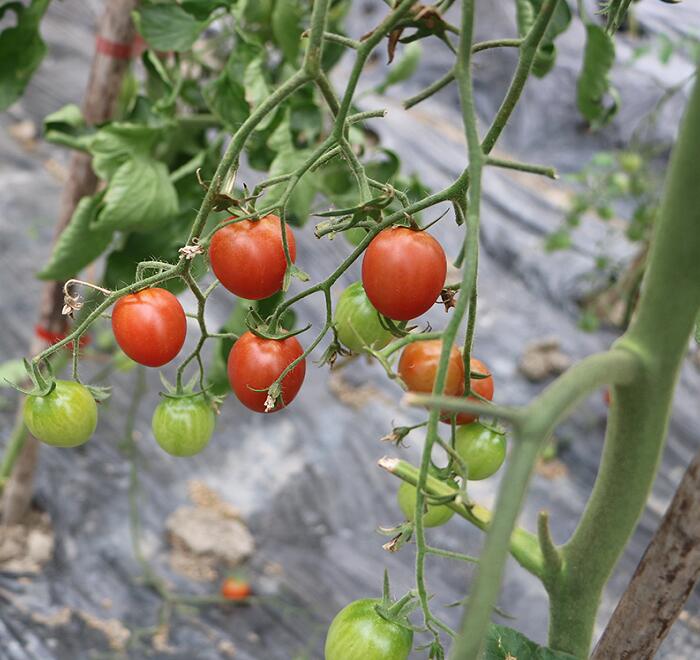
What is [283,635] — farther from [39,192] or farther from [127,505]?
[39,192]

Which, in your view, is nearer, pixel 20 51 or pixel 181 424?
pixel 181 424

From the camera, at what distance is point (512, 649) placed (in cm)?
55

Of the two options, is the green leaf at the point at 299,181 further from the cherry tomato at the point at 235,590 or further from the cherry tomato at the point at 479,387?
the cherry tomato at the point at 235,590

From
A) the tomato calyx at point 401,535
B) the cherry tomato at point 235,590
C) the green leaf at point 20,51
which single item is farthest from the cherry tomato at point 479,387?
the cherry tomato at point 235,590

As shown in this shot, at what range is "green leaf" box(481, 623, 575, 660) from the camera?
545 mm

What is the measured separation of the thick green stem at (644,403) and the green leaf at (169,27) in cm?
75

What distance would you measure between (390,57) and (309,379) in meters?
2.16

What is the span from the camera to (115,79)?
1.40 m

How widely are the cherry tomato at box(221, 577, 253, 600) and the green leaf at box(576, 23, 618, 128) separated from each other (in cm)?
139

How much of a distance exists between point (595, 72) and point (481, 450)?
0.59 metres

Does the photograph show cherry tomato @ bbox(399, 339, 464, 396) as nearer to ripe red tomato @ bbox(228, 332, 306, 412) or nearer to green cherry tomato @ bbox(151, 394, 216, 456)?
ripe red tomato @ bbox(228, 332, 306, 412)

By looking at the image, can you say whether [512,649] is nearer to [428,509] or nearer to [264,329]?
[428,509]

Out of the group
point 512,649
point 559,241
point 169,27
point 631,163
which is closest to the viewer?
point 512,649

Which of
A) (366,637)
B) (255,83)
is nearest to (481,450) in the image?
(366,637)
